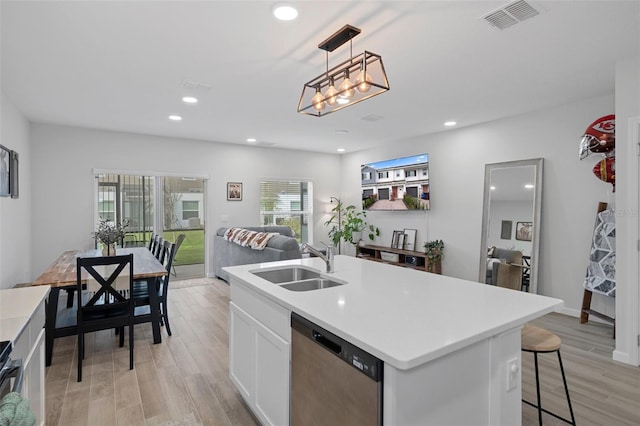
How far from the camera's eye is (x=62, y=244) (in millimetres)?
5281

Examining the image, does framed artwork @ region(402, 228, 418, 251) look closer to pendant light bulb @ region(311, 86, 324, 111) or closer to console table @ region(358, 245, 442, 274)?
console table @ region(358, 245, 442, 274)

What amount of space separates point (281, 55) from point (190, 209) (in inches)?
172

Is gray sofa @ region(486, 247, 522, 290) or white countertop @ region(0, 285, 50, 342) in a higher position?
white countertop @ region(0, 285, 50, 342)

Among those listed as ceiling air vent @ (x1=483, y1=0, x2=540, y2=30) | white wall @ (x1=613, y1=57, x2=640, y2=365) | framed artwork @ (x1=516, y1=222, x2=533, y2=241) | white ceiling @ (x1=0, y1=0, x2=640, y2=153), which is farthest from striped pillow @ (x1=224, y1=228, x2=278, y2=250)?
white wall @ (x1=613, y1=57, x2=640, y2=365)

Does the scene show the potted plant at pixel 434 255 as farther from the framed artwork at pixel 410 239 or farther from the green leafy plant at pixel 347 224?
the green leafy plant at pixel 347 224

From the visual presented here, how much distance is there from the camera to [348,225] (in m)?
7.42

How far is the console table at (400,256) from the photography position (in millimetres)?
5750

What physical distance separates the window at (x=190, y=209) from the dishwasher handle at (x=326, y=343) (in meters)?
5.50

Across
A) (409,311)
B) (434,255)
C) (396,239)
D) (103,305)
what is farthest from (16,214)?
(434,255)

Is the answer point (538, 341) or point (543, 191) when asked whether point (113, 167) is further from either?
point (543, 191)

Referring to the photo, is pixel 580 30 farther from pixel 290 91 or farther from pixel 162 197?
pixel 162 197

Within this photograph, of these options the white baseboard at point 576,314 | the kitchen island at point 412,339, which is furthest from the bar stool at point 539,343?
the white baseboard at point 576,314

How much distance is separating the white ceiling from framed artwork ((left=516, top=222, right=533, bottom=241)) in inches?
59.1

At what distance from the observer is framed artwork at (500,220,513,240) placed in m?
4.74
